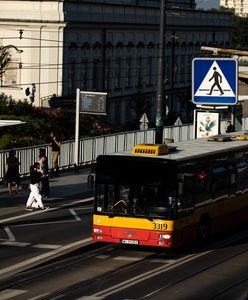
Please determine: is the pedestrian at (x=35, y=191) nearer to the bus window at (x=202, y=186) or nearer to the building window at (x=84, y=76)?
the bus window at (x=202, y=186)

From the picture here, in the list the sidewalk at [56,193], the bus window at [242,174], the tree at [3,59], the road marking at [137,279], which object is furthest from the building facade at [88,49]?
the road marking at [137,279]

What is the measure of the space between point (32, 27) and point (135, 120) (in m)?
13.3

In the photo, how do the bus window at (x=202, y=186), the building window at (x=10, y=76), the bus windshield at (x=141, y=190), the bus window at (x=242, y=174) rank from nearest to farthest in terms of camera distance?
1. the bus windshield at (x=141, y=190)
2. the bus window at (x=202, y=186)
3. the bus window at (x=242, y=174)
4. the building window at (x=10, y=76)

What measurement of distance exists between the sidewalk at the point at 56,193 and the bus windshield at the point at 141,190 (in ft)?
23.7

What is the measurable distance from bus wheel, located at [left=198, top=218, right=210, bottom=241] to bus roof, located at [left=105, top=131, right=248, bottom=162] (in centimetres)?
162

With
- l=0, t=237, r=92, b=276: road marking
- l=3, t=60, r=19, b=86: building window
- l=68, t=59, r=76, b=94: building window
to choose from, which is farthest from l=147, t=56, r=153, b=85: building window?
l=0, t=237, r=92, b=276: road marking

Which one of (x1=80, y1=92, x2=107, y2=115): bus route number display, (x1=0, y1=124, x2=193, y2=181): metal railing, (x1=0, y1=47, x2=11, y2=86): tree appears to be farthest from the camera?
(x1=0, y1=47, x2=11, y2=86): tree

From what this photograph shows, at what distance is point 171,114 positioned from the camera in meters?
72.1

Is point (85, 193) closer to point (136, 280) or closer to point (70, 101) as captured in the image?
point (136, 280)

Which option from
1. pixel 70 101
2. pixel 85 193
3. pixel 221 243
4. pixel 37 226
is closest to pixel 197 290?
pixel 221 243

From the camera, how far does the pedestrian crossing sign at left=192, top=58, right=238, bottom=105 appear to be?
121ft

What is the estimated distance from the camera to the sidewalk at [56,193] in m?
32.7

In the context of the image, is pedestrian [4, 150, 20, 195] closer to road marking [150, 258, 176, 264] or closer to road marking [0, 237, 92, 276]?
road marking [0, 237, 92, 276]

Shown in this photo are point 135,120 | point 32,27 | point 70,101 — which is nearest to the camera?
point 70,101
